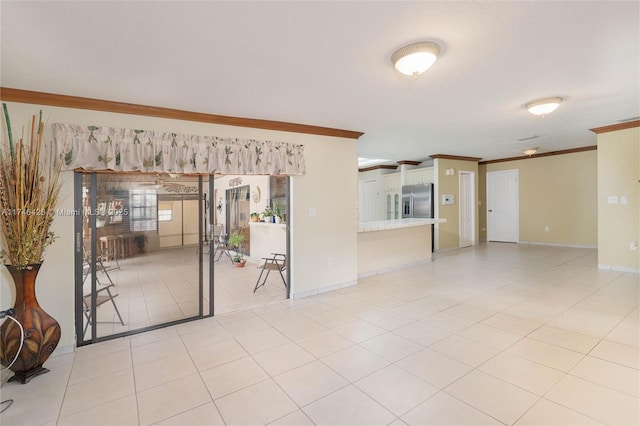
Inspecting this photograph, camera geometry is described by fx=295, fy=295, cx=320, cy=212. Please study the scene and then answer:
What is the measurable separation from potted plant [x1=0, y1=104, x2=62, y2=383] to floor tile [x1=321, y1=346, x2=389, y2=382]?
2.20 meters

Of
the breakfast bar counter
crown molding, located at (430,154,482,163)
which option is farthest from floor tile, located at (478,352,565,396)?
crown molding, located at (430,154,482,163)

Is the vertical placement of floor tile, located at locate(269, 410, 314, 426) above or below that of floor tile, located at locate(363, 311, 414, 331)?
below

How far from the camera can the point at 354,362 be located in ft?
7.84

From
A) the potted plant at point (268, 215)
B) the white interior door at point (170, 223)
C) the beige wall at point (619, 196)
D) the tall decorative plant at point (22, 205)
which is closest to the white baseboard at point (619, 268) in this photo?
the beige wall at point (619, 196)

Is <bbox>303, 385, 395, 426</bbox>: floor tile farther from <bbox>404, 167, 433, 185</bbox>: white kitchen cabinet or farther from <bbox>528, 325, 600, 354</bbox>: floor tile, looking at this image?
<bbox>404, 167, 433, 185</bbox>: white kitchen cabinet

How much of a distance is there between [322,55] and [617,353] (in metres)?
3.37

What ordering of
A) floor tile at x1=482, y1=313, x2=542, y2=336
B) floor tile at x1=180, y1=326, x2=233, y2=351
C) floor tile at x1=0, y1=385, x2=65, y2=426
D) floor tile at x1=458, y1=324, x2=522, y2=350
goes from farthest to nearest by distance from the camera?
floor tile at x1=482, y1=313, x2=542, y2=336, floor tile at x1=180, y1=326, x2=233, y2=351, floor tile at x1=458, y1=324, x2=522, y2=350, floor tile at x1=0, y1=385, x2=65, y2=426

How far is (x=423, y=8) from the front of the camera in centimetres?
168

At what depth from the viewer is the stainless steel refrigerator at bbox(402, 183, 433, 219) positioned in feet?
24.1

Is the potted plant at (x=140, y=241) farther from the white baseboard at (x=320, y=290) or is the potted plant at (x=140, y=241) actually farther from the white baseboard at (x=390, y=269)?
the white baseboard at (x=390, y=269)

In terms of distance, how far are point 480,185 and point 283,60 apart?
8.21 meters

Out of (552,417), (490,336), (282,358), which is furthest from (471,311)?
(282,358)

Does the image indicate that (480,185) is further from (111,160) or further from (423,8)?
(111,160)

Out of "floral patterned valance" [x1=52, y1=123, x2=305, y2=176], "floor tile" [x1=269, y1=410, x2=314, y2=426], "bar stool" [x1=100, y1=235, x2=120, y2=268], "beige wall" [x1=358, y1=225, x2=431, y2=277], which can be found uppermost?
"floral patterned valance" [x1=52, y1=123, x2=305, y2=176]
